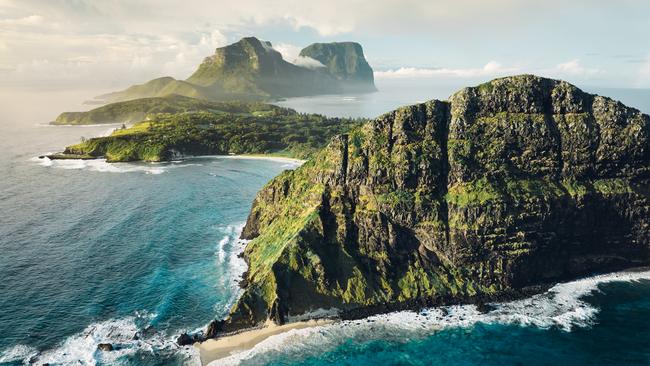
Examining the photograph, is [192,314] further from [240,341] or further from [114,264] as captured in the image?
[114,264]

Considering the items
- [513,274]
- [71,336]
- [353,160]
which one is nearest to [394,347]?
[513,274]

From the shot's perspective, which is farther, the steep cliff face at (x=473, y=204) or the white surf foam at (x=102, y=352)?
the steep cliff face at (x=473, y=204)

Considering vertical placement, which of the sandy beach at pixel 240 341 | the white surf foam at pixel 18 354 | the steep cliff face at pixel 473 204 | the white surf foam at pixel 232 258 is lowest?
the sandy beach at pixel 240 341

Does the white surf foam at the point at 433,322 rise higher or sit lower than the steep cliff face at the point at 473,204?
lower

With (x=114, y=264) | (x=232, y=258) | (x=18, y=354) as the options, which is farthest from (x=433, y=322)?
(x=114, y=264)

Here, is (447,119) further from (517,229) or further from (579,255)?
(579,255)

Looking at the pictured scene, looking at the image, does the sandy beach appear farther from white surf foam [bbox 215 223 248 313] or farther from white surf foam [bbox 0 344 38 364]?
white surf foam [bbox 0 344 38 364]

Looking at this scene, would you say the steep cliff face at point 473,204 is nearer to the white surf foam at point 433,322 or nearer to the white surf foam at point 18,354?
the white surf foam at point 433,322

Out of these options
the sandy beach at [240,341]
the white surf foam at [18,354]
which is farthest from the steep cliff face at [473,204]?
the white surf foam at [18,354]
